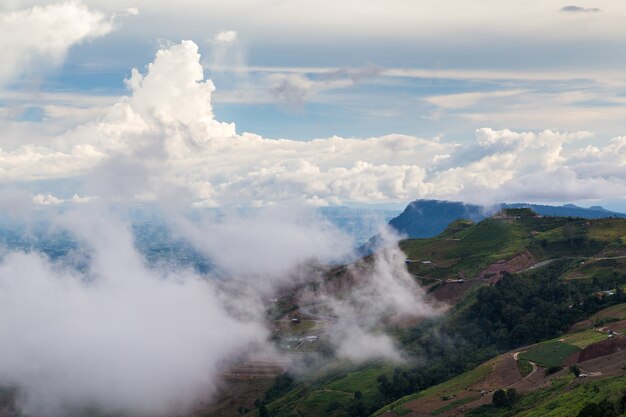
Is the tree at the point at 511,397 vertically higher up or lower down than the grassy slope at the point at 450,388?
higher up

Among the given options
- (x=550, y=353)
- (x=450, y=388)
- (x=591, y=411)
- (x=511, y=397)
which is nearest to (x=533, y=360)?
(x=550, y=353)

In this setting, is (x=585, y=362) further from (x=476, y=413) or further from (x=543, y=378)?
(x=476, y=413)

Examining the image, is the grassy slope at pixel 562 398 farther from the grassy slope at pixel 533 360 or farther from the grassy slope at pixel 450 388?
the grassy slope at pixel 450 388

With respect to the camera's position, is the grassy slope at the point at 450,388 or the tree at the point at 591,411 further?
the grassy slope at the point at 450,388

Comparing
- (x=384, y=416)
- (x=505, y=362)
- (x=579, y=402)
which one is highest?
(x=579, y=402)

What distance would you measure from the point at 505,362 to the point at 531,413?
5872 cm

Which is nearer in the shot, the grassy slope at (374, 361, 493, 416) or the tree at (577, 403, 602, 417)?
the tree at (577, 403, 602, 417)

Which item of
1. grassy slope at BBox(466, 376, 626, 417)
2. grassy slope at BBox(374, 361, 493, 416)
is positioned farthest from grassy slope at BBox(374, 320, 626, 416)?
grassy slope at BBox(466, 376, 626, 417)

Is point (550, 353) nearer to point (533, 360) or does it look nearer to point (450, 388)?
point (533, 360)

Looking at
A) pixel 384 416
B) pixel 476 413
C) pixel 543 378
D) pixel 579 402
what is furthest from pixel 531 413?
pixel 384 416

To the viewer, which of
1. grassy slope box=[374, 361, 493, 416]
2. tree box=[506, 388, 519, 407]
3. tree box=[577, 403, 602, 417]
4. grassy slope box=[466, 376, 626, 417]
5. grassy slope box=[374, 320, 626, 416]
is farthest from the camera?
grassy slope box=[374, 361, 493, 416]

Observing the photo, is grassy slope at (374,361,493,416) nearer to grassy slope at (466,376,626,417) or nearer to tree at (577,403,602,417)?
grassy slope at (466,376,626,417)

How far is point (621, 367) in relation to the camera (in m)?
149

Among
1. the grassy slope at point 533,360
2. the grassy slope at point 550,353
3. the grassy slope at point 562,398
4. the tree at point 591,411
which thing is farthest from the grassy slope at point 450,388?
the tree at point 591,411
